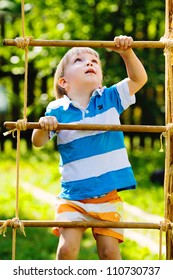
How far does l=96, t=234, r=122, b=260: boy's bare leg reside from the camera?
3.54 meters

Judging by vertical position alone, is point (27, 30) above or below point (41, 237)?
above

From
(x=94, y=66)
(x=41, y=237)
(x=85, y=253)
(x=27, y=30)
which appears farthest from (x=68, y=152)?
(x=27, y=30)

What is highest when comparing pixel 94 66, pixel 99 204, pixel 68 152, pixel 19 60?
pixel 19 60

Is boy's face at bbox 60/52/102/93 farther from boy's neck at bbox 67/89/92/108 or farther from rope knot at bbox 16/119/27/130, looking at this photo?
rope knot at bbox 16/119/27/130

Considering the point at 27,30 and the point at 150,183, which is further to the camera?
the point at 27,30

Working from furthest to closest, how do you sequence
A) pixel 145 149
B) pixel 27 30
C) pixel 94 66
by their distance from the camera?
pixel 145 149 < pixel 27 30 < pixel 94 66

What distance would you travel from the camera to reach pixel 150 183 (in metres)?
7.18

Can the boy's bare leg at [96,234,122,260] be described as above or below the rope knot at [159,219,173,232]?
below

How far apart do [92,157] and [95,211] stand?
232mm

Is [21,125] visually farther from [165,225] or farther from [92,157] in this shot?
[165,225]

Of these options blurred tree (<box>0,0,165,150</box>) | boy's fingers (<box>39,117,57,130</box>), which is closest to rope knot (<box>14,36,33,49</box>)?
boy's fingers (<box>39,117,57,130</box>)

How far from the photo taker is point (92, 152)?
11.6ft
